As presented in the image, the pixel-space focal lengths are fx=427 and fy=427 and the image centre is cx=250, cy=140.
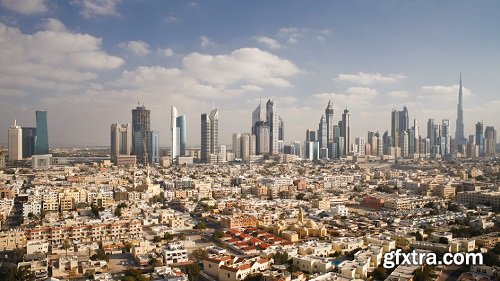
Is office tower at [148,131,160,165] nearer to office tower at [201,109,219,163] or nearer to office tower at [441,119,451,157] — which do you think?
office tower at [201,109,219,163]

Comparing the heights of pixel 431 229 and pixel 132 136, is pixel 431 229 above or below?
below

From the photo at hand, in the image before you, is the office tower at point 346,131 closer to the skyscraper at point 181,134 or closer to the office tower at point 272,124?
the office tower at point 272,124

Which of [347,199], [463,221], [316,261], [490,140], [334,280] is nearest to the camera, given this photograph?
[334,280]

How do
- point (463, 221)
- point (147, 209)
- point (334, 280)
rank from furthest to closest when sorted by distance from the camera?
point (147, 209)
point (463, 221)
point (334, 280)

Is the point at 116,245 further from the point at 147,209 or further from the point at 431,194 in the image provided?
the point at 431,194

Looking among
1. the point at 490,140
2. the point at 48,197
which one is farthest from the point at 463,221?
the point at 490,140

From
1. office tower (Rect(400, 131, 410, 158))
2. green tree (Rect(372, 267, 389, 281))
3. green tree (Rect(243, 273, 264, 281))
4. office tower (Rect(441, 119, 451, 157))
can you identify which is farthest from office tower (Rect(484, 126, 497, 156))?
green tree (Rect(243, 273, 264, 281))
